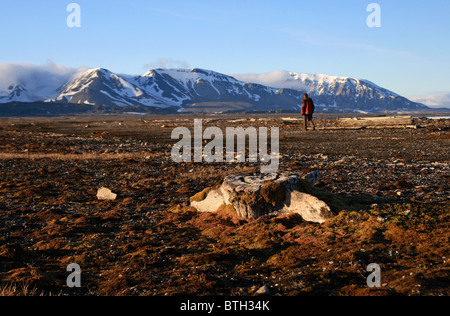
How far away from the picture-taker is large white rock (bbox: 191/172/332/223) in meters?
10.2

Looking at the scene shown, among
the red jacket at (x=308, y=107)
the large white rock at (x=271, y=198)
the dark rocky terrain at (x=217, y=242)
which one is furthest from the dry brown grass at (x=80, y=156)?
the large white rock at (x=271, y=198)

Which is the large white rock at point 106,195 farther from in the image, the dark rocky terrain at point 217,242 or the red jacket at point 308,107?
the red jacket at point 308,107

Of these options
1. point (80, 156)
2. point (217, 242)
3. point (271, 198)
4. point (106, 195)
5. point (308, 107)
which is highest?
point (308, 107)

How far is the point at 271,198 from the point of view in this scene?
1065 cm

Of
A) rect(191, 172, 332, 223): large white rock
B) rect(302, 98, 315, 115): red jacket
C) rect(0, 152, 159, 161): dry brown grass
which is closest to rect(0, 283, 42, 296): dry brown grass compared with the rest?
rect(191, 172, 332, 223): large white rock

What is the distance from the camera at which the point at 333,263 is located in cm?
745

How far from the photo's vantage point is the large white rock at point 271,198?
10.2 metres

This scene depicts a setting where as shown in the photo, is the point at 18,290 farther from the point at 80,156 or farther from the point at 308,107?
the point at 80,156

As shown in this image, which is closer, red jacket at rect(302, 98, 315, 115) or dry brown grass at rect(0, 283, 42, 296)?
dry brown grass at rect(0, 283, 42, 296)

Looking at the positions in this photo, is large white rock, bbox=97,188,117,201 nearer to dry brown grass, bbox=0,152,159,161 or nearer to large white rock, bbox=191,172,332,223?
large white rock, bbox=191,172,332,223

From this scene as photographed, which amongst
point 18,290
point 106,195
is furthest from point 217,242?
point 106,195

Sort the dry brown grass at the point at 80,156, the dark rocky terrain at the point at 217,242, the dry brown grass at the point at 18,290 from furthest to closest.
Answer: the dry brown grass at the point at 80,156 → the dark rocky terrain at the point at 217,242 → the dry brown grass at the point at 18,290

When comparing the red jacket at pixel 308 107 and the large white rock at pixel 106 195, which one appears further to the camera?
the red jacket at pixel 308 107
